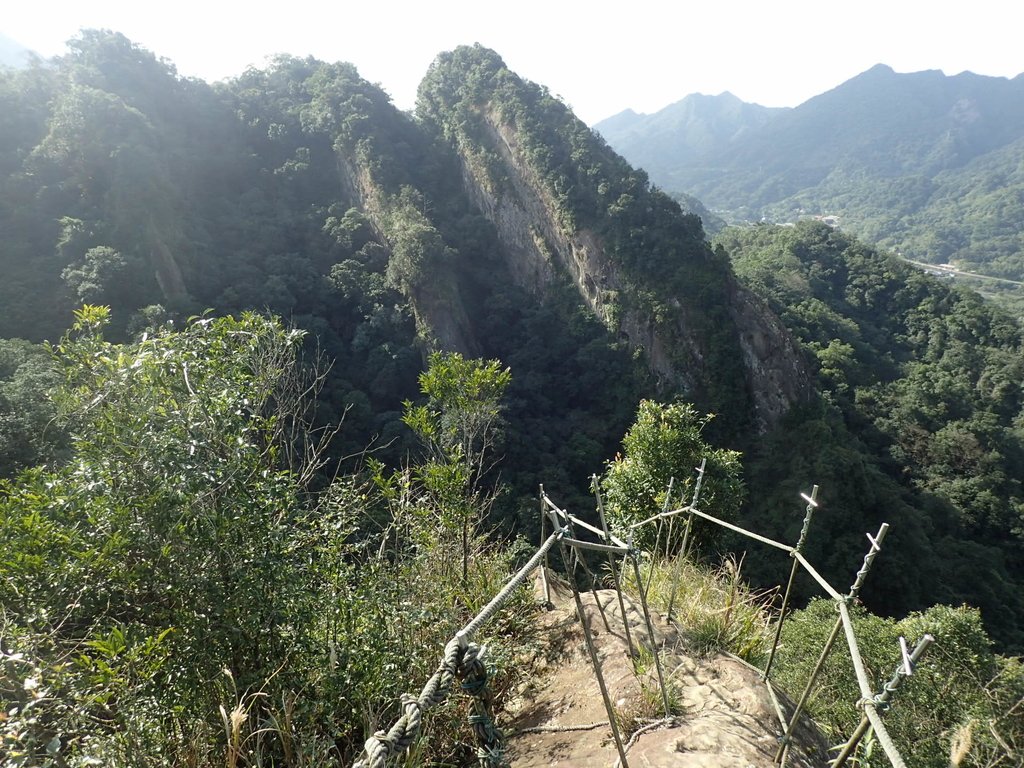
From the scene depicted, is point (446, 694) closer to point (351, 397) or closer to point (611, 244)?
point (351, 397)

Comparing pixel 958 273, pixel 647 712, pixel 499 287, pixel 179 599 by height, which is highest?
pixel 499 287

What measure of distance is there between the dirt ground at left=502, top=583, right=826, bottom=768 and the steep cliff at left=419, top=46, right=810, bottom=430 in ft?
74.5

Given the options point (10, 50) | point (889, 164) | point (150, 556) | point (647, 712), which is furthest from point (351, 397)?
point (889, 164)

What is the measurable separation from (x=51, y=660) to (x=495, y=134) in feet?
120

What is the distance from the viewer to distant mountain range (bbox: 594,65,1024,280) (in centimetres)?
8844

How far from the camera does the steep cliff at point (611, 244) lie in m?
24.7

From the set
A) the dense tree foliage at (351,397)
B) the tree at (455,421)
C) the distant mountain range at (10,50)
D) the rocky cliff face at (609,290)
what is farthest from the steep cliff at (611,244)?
Result: the distant mountain range at (10,50)

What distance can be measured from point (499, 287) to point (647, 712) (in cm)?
3182

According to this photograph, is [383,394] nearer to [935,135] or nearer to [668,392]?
[668,392]

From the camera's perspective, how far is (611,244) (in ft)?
91.9

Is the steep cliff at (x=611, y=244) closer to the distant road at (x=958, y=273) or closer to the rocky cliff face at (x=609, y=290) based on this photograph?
the rocky cliff face at (x=609, y=290)

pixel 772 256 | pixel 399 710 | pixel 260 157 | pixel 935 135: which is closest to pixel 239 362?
pixel 399 710

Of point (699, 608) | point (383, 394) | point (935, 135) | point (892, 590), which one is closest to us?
point (699, 608)

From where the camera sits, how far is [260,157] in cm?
3572
